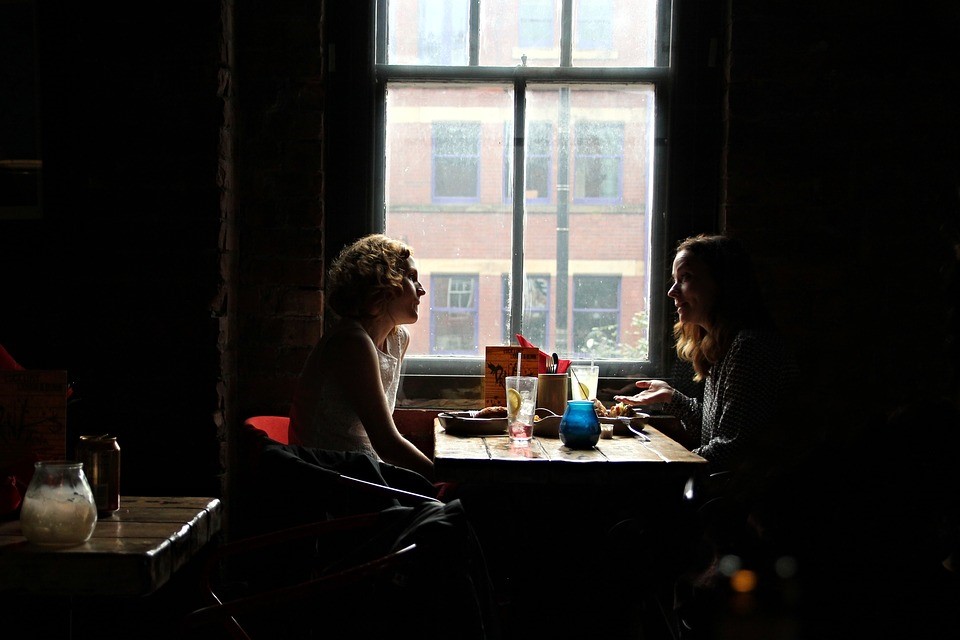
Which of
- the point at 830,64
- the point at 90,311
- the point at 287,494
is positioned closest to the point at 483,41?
the point at 830,64

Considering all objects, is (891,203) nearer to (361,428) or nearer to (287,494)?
(361,428)

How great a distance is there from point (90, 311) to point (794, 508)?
1.97 metres

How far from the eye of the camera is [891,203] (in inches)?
111

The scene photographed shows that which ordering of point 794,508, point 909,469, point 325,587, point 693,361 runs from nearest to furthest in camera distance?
point 325,587
point 909,469
point 794,508
point 693,361

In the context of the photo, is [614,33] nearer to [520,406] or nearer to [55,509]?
[520,406]

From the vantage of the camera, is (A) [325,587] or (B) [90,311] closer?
(A) [325,587]

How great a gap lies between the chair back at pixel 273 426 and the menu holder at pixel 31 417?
0.77m

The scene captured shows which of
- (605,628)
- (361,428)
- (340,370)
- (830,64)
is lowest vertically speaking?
(605,628)

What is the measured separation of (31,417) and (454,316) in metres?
1.75

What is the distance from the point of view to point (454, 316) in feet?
9.85

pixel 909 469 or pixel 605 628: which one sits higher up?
pixel 909 469

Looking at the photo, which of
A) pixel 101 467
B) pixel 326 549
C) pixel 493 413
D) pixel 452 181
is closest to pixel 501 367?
→ pixel 493 413

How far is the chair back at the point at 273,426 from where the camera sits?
7.33 ft

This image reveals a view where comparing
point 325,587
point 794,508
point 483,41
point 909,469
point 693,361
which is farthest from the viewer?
point 483,41
